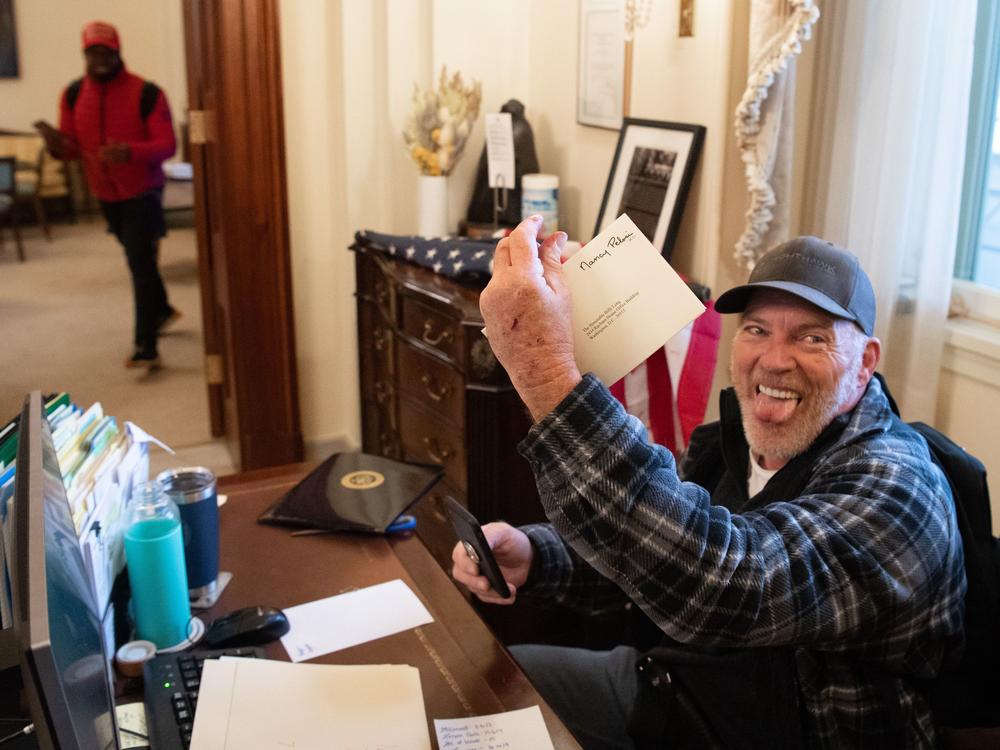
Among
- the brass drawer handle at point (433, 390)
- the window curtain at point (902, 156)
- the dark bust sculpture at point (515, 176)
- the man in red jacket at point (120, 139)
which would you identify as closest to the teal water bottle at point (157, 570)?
the brass drawer handle at point (433, 390)

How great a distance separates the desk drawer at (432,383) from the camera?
2469 mm

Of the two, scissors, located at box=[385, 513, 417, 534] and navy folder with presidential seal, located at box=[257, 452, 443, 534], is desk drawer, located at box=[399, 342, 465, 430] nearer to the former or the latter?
navy folder with presidential seal, located at box=[257, 452, 443, 534]

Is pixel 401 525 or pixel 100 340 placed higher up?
pixel 401 525

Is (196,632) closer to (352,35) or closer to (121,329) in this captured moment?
(352,35)

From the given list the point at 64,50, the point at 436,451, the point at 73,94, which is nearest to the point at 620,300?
the point at 436,451

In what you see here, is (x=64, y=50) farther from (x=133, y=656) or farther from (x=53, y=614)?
(x=53, y=614)

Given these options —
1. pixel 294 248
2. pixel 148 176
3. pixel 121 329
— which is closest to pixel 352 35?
pixel 294 248

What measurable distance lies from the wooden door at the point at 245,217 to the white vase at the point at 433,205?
1.64 feet

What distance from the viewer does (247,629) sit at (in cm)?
127

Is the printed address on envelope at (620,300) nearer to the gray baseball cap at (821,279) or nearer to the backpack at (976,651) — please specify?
the gray baseball cap at (821,279)

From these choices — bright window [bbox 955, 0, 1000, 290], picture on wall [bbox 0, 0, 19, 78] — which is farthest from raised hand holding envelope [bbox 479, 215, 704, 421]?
picture on wall [bbox 0, 0, 19, 78]

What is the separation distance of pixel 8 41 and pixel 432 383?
24.2ft

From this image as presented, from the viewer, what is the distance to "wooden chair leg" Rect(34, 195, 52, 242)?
26.0ft

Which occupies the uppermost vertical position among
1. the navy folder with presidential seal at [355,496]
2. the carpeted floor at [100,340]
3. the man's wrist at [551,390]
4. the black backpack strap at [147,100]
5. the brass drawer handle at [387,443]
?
the black backpack strap at [147,100]
